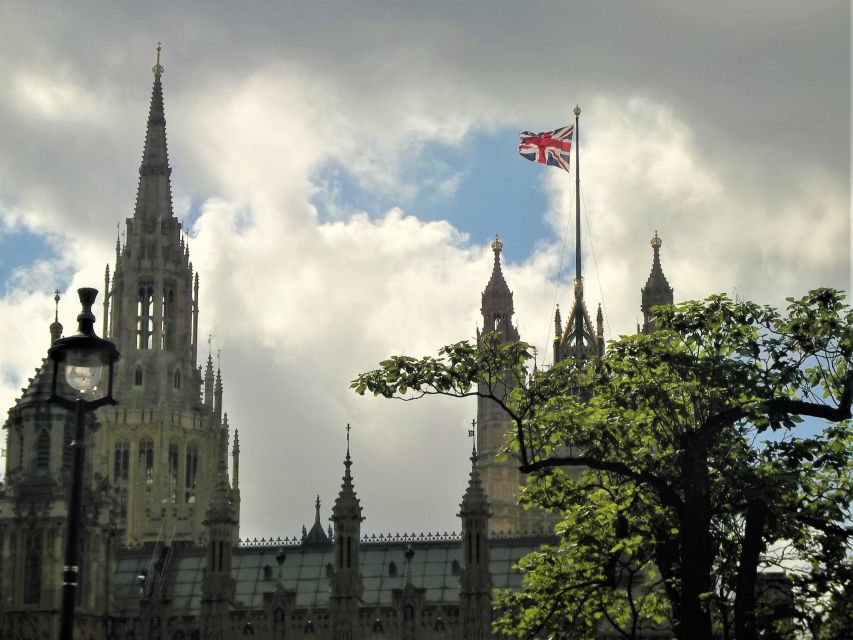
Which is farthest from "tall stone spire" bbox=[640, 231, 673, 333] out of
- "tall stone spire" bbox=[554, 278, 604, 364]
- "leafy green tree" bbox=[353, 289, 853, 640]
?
"leafy green tree" bbox=[353, 289, 853, 640]

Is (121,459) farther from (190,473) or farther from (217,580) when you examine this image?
(217,580)

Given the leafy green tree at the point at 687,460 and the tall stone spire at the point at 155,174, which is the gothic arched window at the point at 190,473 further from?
the leafy green tree at the point at 687,460

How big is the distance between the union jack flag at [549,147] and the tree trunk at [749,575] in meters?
64.9

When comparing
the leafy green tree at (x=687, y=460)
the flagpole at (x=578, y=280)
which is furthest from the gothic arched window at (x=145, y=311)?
the leafy green tree at (x=687, y=460)

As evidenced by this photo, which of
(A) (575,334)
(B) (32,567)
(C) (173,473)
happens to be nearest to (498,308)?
(A) (575,334)

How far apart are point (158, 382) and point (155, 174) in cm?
1860

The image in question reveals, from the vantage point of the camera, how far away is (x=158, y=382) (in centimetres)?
13462

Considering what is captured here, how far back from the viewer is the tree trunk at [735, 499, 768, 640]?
33.8 m

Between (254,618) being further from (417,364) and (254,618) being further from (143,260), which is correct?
(143,260)

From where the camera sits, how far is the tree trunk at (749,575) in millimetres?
33844

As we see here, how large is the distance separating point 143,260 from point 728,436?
105856mm

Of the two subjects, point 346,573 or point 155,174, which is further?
point 155,174

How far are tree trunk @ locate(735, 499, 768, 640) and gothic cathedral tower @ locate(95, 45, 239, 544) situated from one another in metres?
94.0

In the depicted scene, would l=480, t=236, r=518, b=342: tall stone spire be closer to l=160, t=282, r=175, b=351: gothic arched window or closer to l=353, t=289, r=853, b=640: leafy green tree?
l=160, t=282, r=175, b=351: gothic arched window
